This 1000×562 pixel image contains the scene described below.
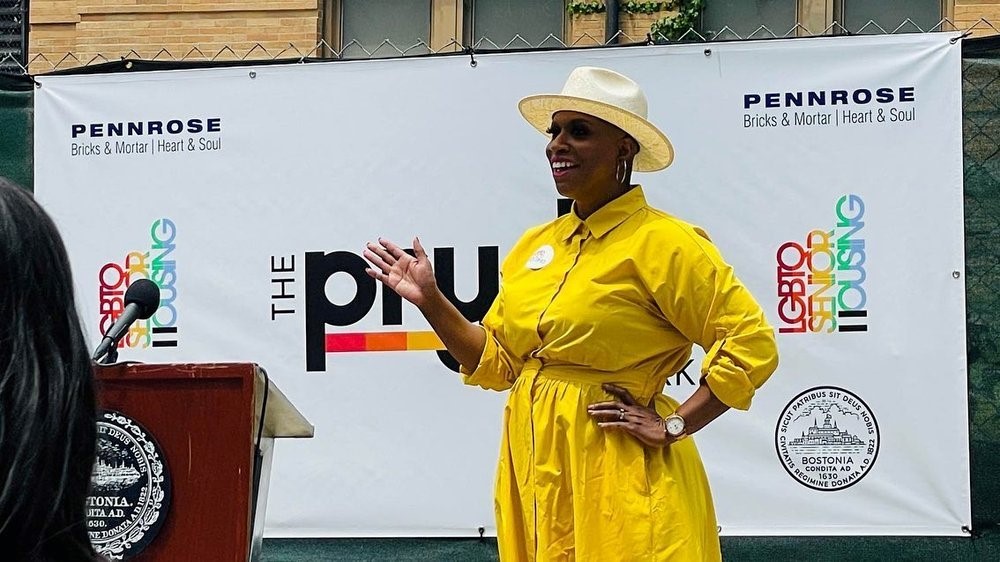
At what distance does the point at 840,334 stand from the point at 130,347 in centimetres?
285

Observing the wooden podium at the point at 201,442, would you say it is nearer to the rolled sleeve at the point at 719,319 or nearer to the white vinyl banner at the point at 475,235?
the rolled sleeve at the point at 719,319

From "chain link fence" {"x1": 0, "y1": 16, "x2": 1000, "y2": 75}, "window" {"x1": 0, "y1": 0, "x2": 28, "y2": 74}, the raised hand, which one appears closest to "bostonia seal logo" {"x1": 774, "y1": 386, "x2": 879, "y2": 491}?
the raised hand

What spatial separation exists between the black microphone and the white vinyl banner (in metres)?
2.31

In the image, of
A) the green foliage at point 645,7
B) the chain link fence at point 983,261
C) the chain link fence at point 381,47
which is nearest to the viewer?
the chain link fence at point 983,261

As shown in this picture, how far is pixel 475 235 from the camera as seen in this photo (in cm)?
595

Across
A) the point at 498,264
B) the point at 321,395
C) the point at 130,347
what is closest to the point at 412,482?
the point at 321,395

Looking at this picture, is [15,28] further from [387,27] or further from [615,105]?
[615,105]

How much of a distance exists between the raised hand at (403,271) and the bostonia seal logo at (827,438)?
2187 mm

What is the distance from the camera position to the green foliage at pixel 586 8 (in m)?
9.05

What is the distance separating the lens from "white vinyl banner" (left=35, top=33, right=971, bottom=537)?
561 cm

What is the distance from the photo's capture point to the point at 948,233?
18.3 ft

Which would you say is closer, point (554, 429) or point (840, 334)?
point (554, 429)

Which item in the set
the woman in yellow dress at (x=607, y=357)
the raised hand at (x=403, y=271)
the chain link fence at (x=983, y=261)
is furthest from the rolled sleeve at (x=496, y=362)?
the chain link fence at (x=983, y=261)

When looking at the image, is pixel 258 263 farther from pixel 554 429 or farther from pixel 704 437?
pixel 554 429
